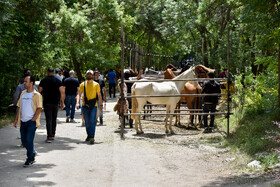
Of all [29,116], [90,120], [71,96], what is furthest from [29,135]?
[71,96]

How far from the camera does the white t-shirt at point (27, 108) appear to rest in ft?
28.7

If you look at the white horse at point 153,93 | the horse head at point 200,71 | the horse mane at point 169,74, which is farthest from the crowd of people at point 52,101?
the horse mane at point 169,74

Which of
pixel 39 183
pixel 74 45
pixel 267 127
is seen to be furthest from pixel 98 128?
pixel 74 45

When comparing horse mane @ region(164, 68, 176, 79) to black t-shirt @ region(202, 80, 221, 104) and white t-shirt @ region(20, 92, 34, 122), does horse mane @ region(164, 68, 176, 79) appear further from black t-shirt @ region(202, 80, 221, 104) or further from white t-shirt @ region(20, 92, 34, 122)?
white t-shirt @ region(20, 92, 34, 122)

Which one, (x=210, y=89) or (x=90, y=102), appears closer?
(x=90, y=102)

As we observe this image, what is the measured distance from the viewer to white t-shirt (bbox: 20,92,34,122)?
28.7ft

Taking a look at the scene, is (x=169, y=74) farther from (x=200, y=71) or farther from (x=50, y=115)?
(x=50, y=115)

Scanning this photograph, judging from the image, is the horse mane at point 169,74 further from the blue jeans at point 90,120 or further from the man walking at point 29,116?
the man walking at point 29,116

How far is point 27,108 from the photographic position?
345 inches

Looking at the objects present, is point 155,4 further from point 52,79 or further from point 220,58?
point 52,79

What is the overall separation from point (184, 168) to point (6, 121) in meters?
9.18

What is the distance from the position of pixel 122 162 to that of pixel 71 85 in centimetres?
786

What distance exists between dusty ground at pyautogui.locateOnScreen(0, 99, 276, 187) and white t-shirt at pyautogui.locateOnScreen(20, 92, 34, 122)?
1.02 meters

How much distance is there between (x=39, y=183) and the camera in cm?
742
